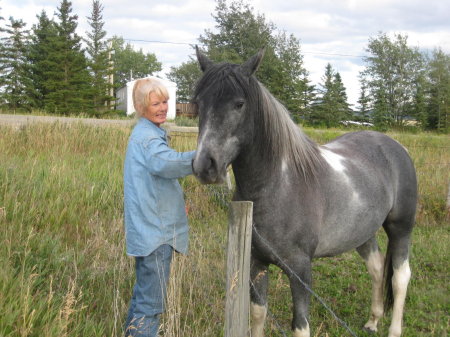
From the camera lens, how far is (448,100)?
34.6m

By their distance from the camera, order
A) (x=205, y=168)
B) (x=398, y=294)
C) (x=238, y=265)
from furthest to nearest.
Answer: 1. (x=398, y=294)
2. (x=205, y=168)
3. (x=238, y=265)

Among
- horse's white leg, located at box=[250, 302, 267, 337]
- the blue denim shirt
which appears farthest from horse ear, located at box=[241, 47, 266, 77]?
horse's white leg, located at box=[250, 302, 267, 337]

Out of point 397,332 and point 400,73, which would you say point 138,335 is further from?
point 400,73

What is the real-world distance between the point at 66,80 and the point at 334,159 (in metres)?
27.1

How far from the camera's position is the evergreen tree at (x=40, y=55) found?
86.4 ft

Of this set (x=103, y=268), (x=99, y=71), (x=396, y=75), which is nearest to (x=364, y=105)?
(x=396, y=75)

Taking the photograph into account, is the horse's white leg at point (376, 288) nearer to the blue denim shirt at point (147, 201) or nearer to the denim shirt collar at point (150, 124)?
the blue denim shirt at point (147, 201)

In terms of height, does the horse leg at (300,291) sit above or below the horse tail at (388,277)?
above

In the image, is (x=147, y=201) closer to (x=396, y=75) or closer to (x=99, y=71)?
(x=99, y=71)

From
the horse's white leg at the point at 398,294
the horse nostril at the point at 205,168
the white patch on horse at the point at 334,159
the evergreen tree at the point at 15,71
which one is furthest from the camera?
the evergreen tree at the point at 15,71

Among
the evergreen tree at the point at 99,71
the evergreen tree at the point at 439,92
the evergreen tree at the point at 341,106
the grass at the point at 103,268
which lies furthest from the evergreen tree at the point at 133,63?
the grass at the point at 103,268

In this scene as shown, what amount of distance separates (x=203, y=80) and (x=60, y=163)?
15.4 feet

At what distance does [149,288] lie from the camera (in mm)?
2387

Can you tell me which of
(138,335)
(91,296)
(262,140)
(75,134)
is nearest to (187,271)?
(91,296)
